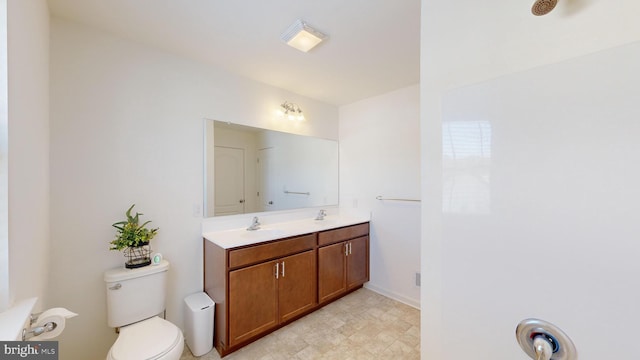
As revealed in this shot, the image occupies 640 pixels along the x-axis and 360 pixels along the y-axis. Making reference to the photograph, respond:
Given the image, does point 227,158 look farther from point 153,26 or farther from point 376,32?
point 376,32

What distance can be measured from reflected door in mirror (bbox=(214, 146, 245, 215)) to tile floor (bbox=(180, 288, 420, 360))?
119 centimetres

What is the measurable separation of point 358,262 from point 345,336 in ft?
2.97

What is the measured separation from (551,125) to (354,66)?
6.00ft

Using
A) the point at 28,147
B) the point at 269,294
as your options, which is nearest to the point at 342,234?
the point at 269,294

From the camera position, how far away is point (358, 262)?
113 inches

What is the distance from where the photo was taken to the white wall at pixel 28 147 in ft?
2.87

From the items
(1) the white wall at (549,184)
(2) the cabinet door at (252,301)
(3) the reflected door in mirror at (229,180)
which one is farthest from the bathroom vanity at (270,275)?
(1) the white wall at (549,184)

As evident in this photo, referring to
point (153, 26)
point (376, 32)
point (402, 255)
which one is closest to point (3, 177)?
point (153, 26)

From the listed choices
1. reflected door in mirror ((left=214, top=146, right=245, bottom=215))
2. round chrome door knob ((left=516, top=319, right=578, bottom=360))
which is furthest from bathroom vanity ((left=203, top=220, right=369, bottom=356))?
round chrome door knob ((left=516, top=319, right=578, bottom=360))

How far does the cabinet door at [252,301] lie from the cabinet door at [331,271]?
0.55 m

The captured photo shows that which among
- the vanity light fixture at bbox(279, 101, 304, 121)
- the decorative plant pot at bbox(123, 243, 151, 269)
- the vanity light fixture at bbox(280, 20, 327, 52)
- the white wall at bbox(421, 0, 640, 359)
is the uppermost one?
the vanity light fixture at bbox(280, 20, 327, 52)

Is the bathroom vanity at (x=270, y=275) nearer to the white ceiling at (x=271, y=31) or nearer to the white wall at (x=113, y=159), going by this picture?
the white wall at (x=113, y=159)

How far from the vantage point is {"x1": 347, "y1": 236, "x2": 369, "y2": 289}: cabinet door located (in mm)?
2758

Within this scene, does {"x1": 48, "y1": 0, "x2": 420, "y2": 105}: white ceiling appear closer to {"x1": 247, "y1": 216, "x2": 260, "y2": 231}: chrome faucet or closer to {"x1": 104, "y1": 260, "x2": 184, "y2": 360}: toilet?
{"x1": 247, "y1": 216, "x2": 260, "y2": 231}: chrome faucet
